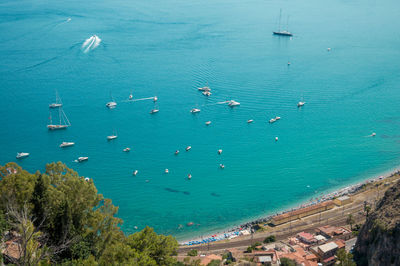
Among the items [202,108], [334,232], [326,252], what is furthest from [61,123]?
[326,252]

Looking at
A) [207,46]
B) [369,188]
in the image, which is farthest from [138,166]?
[207,46]

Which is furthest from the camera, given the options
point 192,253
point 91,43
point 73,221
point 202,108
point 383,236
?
point 91,43

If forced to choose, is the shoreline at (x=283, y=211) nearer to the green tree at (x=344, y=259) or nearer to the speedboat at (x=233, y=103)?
the green tree at (x=344, y=259)

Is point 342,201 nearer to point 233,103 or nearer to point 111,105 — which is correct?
point 233,103

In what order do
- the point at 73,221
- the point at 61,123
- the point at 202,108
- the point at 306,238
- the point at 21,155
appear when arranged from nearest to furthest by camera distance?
the point at 73,221 → the point at 306,238 → the point at 21,155 → the point at 61,123 → the point at 202,108

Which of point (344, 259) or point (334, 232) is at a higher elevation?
point (344, 259)
